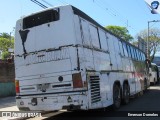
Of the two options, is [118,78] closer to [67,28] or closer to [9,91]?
[67,28]

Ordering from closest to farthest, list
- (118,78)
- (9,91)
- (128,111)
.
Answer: (128,111), (118,78), (9,91)

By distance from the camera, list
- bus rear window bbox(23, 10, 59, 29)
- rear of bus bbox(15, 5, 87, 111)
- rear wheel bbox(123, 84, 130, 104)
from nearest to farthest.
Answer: rear of bus bbox(15, 5, 87, 111), bus rear window bbox(23, 10, 59, 29), rear wheel bbox(123, 84, 130, 104)

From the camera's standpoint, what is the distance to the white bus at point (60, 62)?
9914mm

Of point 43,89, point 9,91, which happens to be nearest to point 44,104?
point 43,89

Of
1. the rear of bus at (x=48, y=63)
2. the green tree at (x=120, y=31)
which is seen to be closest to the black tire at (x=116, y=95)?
the rear of bus at (x=48, y=63)

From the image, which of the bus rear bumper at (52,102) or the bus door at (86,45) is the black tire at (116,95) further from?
the bus rear bumper at (52,102)

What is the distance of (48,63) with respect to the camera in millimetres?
10461

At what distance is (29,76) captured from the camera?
10.8 metres

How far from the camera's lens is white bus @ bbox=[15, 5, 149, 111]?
9914 mm

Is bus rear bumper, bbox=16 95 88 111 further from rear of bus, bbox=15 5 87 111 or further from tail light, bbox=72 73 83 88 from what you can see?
tail light, bbox=72 73 83 88

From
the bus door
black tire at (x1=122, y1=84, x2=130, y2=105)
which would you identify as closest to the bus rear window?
the bus door

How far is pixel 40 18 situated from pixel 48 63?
1.60 meters

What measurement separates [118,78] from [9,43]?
61.7 meters

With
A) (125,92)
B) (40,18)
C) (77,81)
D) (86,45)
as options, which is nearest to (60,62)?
(77,81)
